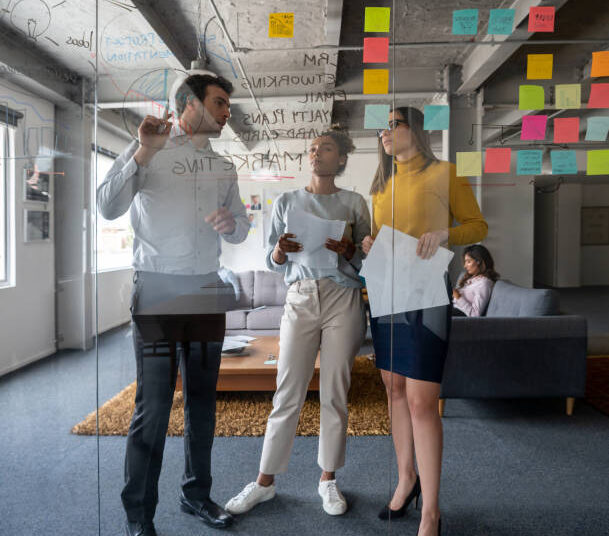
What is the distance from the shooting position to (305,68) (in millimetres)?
1410

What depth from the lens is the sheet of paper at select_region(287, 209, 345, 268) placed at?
1.34 metres

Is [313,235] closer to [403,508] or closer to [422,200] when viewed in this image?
[422,200]

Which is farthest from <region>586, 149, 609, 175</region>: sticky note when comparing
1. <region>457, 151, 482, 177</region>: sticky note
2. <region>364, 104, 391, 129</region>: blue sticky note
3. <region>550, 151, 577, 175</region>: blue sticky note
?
<region>364, 104, 391, 129</region>: blue sticky note

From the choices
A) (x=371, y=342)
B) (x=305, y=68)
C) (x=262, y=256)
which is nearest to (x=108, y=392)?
(x=262, y=256)

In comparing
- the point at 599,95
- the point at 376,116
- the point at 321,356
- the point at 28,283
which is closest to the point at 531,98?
the point at 599,95

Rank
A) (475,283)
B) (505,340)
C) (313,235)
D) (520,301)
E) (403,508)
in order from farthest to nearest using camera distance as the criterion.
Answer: (505,340), (520,301), (475,283), (403,508), (313,235)

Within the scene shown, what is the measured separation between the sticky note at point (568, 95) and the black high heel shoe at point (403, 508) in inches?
56.3

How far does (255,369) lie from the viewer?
142 cm

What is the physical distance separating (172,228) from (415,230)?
82 cm

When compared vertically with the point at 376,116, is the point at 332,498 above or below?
below

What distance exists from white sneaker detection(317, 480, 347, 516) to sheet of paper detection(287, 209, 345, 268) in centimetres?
76

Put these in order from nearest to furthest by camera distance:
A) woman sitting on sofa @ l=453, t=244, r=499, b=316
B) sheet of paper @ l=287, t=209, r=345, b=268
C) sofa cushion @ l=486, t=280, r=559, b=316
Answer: sheet of paper @ l=287, t=209, r=345, b=268 → woman sitting on sofa @ l=453, t=244, r=499, b=316 → sofa cushion @ l=486, t=280, r=559, b=316

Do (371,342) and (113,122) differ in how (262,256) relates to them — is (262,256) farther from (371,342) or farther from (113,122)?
(113,122)

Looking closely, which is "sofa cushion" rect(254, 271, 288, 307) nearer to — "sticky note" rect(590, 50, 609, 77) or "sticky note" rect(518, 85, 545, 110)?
"sticky note" rect(518, 85, 545, 110)
